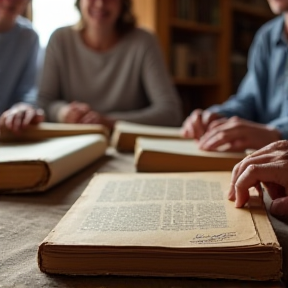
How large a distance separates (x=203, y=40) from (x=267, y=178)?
8.28ft

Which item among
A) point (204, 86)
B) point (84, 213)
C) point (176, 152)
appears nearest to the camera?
point (84, 213)

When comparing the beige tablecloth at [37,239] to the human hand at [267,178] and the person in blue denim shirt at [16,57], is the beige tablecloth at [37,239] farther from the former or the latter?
the person in blue denim shirt at [16,57]

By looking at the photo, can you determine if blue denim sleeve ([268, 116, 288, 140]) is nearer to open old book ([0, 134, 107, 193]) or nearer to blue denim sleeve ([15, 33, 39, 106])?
open old book ([0, 134, 107, 193])

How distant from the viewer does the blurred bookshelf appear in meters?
2.55

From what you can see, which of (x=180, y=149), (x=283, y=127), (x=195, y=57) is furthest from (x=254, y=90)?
(x=195, y=57)

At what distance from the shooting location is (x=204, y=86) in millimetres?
A: 3018

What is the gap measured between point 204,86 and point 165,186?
95.6 inches

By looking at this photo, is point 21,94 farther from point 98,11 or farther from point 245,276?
point 245,276

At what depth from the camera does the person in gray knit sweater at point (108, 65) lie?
1724 mm

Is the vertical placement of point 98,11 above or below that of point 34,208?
above

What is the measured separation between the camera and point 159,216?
51cm

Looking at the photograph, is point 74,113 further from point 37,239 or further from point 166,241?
point 166,241

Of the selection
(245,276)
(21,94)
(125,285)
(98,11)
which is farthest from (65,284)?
(98,11)

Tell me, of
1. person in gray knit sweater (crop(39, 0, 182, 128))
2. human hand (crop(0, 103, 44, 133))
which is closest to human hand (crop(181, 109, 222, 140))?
human hand (crop(0, 103, 44, 133))
